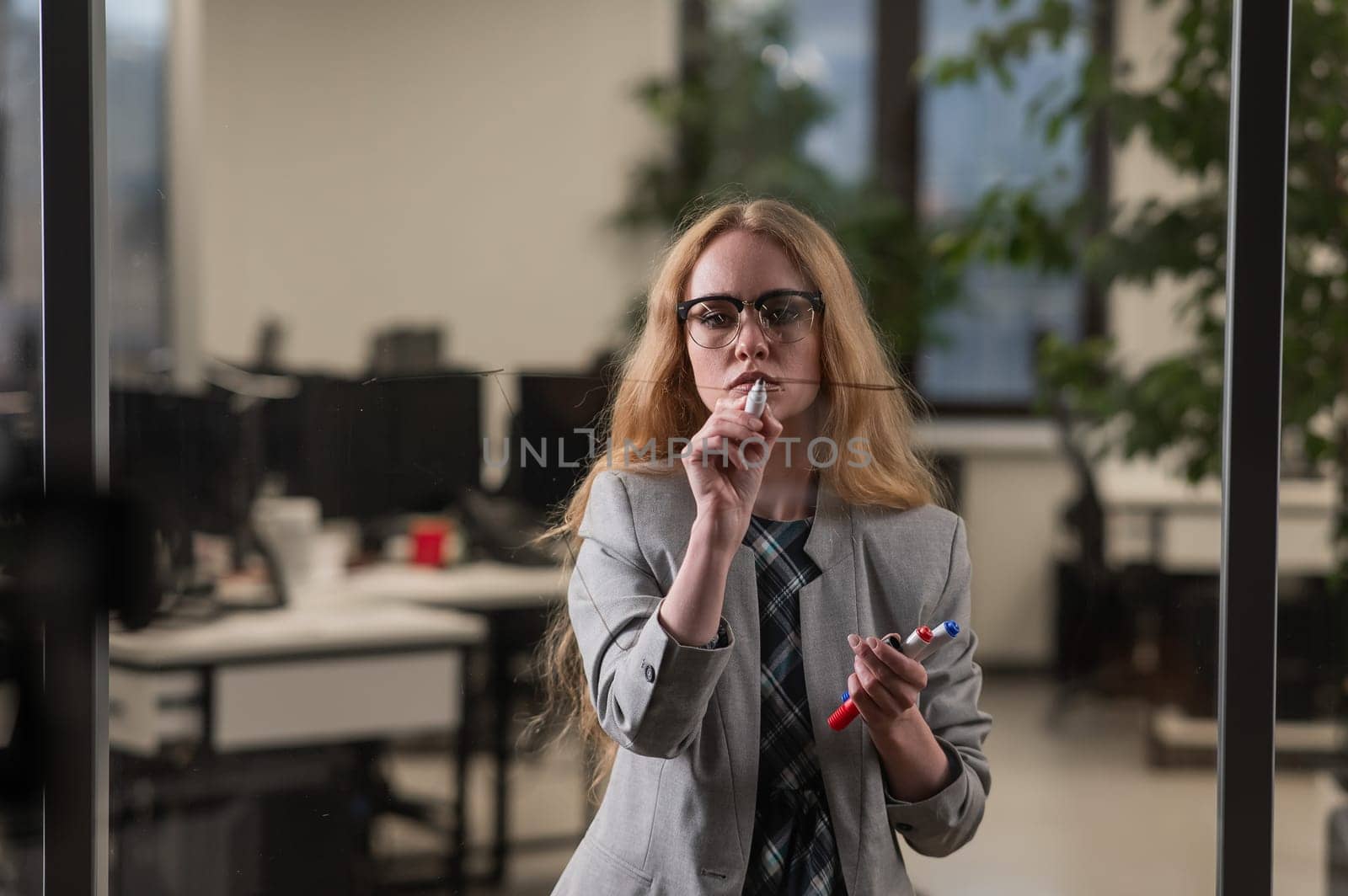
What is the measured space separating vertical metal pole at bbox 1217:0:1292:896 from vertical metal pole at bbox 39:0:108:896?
1.31 metres

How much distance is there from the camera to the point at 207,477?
1.33 m

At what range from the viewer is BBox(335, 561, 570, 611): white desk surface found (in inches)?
49.7

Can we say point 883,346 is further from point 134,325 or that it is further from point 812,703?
point 134,325

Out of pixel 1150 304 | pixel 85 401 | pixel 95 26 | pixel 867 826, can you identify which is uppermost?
pixel 95 26

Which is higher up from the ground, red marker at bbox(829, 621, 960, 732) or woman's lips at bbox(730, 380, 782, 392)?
woman's lips at bbox(730, 380, 782, 392)

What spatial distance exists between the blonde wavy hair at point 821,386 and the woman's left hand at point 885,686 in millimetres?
179

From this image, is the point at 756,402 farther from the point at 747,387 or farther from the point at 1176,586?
the point at 1176,586

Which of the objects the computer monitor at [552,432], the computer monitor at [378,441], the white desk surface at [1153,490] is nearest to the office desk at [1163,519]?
the white desk surface at [1153,490]

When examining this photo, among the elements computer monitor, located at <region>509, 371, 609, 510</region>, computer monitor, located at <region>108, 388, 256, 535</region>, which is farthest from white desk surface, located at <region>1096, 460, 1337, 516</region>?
computer monitor, located at <region>108, 388, 256, 535</region>

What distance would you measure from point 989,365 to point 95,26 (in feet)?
3.59

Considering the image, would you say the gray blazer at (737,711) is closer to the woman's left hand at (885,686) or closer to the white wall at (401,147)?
the woman's left hand at (885,686)

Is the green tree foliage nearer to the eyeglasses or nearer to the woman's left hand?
the eyeglasses

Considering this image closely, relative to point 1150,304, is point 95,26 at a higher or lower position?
higher

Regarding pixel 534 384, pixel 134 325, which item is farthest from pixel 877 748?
pixel 134 325
